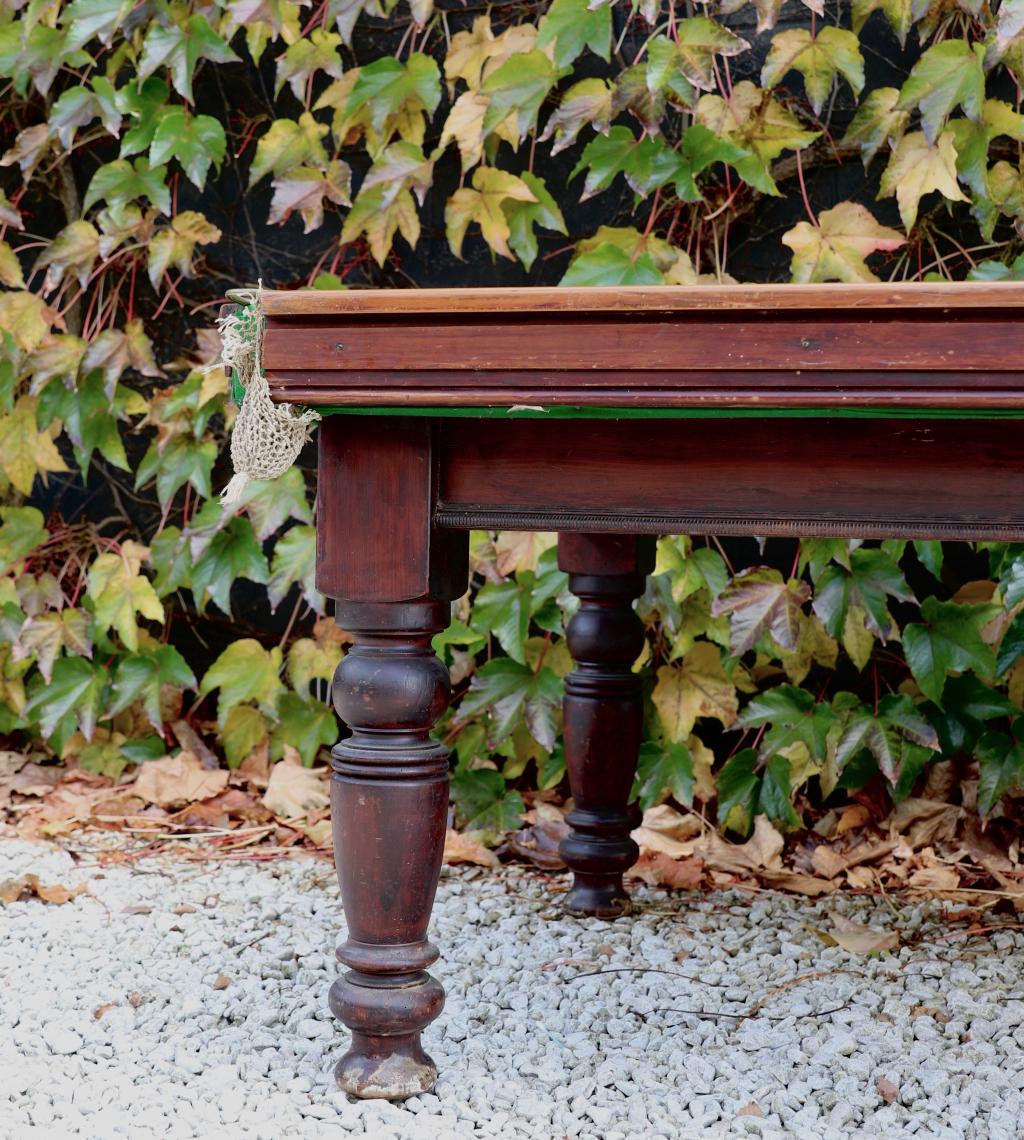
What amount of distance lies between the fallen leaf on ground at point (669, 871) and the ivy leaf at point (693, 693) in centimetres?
19

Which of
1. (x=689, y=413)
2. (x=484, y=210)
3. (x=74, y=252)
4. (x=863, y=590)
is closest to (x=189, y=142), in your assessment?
(x=74, y=252)

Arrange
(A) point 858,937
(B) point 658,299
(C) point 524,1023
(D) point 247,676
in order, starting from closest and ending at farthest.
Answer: (B) point 658,299, (C) point 524,1023, (A) point 858,937, (D) point 247,676

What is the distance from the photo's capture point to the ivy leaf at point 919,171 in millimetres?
1963

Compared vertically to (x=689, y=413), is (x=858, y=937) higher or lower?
lower

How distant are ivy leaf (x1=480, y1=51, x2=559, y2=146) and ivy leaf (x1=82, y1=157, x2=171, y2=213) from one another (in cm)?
60

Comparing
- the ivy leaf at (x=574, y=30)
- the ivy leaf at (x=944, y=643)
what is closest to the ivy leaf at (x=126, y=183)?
the ivy leaf at (x=574, y=30)

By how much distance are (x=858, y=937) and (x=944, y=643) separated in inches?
19.0

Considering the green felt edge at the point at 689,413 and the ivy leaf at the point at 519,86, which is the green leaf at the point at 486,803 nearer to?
the ivy leaf at the point at 519,86

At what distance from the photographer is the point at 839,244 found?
2020mm

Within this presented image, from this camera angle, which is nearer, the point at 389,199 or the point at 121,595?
the point at 389,199

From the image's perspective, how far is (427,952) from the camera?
1.19 metres

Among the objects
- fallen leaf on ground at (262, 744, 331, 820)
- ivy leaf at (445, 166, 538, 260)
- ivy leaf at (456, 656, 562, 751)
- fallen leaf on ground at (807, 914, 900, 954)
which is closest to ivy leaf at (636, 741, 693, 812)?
ivy leaf at (456, 656, 562, 751)

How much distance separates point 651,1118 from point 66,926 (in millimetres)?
875

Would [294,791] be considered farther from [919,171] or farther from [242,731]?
[919,171]
